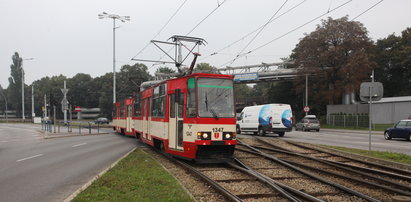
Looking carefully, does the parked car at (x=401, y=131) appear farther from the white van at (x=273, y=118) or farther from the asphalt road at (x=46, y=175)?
the asphalt road at (x=46, y=175)

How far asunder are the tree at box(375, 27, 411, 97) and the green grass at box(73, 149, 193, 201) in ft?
173

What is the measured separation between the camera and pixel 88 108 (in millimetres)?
118125

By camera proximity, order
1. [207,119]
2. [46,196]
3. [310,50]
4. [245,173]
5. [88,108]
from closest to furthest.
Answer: [46,196] → [245,173] → [207,119] → [310,50] → [88,108]

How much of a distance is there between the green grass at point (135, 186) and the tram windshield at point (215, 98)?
7.85 feet

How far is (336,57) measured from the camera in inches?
1876

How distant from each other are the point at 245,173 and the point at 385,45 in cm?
5668

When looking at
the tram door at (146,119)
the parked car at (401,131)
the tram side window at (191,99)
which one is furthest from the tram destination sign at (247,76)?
the tram side window at (191,99)

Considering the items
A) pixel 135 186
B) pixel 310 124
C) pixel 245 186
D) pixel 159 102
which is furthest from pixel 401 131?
pixel 135 186

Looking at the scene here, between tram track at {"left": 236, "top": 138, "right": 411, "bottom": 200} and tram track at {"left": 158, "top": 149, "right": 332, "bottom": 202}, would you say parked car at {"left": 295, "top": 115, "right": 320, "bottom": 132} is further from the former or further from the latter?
tram track at {"left": 158, "top": 149, "right": 332, "bottom": 202}

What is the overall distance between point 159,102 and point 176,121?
2.54 metres

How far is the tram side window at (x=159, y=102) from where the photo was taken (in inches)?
547

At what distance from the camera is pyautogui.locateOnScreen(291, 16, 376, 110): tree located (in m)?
46.5

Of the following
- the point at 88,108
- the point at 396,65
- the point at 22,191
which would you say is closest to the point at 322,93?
the point at 396,65

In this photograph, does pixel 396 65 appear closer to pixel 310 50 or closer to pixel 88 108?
pixel 310 50
